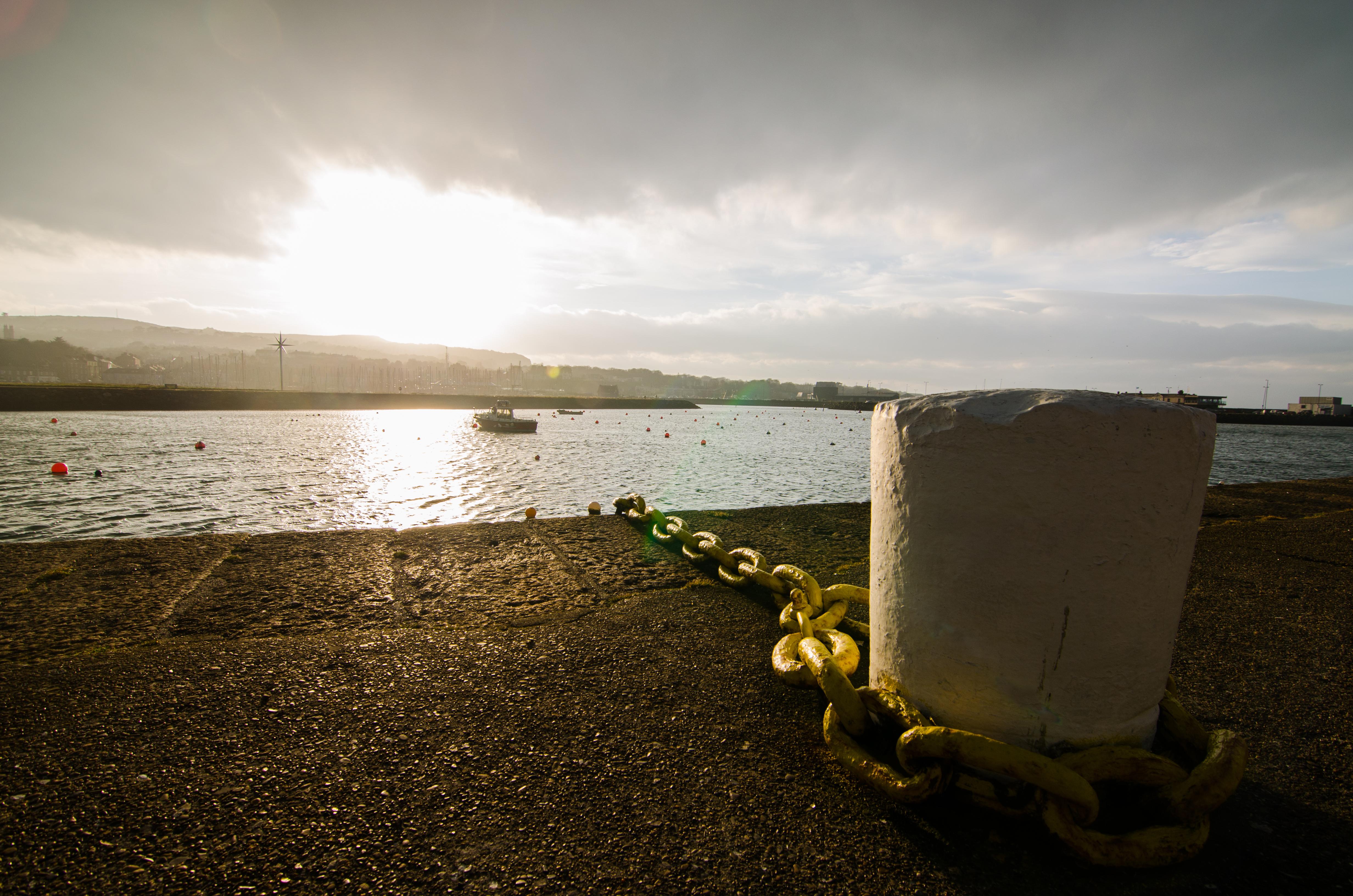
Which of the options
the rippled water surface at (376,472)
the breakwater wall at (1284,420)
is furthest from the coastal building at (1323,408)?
the rippled water surface at (376,472)

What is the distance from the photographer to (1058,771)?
164 cm

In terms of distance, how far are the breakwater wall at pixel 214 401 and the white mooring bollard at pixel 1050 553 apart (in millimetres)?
65212

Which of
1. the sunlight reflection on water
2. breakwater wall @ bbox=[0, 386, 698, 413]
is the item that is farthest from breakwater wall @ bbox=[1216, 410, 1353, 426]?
breakwater wall @ bbox=[0, 386, 698, 413]

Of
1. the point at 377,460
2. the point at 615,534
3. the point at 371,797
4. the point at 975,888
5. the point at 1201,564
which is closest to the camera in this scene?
the point at 975,888

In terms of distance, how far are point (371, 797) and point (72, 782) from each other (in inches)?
37.4

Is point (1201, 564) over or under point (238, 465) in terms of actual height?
over

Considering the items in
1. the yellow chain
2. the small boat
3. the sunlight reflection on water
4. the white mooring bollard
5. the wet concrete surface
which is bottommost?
the sunlight reflection on water

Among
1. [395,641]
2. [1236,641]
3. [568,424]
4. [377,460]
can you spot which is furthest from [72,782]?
[568,424]

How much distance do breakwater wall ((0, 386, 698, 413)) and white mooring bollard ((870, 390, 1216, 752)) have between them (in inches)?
2567

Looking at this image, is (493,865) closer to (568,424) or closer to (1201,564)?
(1201,564)

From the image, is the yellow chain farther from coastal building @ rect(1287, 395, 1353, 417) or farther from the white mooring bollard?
coastal building @ rect(1287, 395, 1353, 417)

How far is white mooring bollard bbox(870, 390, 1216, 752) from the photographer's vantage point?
1.76m

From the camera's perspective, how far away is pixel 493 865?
5.21ft

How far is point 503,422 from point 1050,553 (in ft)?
152
